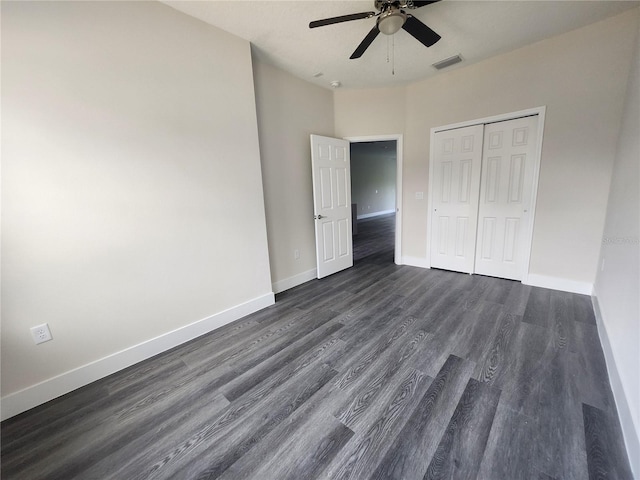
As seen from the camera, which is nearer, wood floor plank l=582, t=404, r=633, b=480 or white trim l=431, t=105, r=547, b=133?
wood floor plank l=582, t=404, r=633, b=480

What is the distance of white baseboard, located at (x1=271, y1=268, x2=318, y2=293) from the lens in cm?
330

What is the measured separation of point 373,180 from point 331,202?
23.5ft

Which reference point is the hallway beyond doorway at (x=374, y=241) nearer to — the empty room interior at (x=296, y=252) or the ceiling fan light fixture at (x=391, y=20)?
the empty room interior at (x=296, y=252)

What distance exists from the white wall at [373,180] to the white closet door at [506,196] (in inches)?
230

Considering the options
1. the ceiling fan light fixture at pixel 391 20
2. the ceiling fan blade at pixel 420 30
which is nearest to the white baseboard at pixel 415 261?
the ceiling fan blade at pixel 420 30

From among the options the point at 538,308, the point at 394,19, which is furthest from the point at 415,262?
the point at 394,19

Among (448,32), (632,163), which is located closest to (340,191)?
(448,32)

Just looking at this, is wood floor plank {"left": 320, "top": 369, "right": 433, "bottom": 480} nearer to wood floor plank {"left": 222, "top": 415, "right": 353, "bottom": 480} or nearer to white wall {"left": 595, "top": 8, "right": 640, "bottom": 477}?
wood floor plank {"left": 222, "top": 415, "right": 353, "bottom": 480}

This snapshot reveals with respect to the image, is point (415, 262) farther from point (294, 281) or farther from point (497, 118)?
point (497, 118)

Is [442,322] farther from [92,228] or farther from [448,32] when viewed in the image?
[92,228]

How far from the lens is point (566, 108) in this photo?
267 cm

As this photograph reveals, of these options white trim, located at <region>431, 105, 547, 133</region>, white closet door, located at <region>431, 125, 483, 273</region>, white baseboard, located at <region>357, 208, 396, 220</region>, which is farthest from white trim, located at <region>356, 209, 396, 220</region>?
white trim, located at <region>431, 105, 547, 133</region>

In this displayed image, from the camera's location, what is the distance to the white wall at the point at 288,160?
3008 millimetres

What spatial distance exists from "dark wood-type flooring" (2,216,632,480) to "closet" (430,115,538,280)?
3.36 feet
